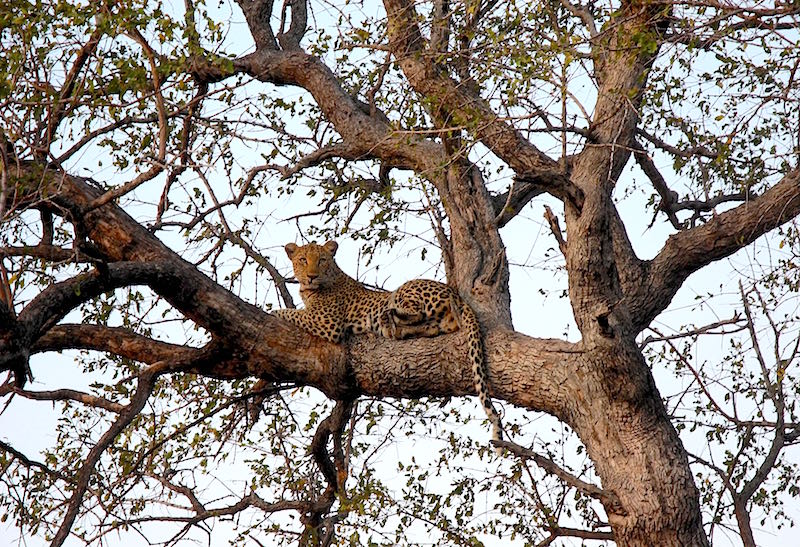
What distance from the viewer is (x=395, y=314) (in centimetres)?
747

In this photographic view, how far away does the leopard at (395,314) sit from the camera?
666cm

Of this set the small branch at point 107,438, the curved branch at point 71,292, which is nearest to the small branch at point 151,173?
the curved branch at point 71,292

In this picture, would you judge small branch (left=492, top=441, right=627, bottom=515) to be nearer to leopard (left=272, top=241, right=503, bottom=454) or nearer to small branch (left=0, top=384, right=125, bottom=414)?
leopard (left=272, top=241, right=503, bottom=454)

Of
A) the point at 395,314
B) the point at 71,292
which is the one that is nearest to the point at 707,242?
the point at 395,314

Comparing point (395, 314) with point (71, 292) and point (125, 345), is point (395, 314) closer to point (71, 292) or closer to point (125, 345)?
point (125, 345)

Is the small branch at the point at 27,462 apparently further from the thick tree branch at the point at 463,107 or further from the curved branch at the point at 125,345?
the thick tree branch at the point at 463,107

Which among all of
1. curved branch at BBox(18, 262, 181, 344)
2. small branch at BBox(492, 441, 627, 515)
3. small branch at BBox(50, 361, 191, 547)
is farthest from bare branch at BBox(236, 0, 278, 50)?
small branch at BBox(492, 441, 627, 515)

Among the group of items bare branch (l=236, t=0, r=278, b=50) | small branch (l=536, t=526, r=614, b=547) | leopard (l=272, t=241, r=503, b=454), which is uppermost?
bare branch (l=236, t=0, r=278, b=50)

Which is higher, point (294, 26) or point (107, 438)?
point (294, 26)

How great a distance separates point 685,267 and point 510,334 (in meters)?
1.21

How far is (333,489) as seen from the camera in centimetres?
747

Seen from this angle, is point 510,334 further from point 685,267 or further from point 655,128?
point 655,128

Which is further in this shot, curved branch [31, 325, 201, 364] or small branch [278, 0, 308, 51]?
small branch [278, 0, 308, 51]

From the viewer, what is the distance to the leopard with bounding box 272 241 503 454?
6664 mm
